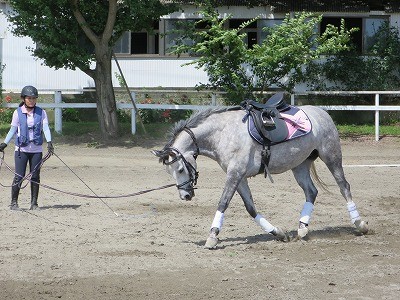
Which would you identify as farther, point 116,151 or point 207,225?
point 116,151

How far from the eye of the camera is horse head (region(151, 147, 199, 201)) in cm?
1131

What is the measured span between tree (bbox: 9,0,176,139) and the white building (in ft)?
21.8

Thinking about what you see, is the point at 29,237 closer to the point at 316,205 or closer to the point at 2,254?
the point at 2,254

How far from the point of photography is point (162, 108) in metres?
25.8

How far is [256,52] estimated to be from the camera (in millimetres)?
24656

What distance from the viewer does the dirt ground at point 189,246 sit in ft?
30.8

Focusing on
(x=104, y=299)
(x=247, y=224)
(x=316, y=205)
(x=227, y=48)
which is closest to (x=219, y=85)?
(x=227, y=48)

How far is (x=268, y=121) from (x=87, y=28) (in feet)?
43.1

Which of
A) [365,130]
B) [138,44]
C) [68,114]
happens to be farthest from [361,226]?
[138,44]

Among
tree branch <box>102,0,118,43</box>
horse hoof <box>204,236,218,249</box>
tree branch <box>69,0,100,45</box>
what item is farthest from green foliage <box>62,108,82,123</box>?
horse hoof <box>204,236,218,249</box>

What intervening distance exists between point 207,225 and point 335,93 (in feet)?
45.3

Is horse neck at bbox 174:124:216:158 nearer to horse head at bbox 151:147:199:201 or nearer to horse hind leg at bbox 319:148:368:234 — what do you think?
horse head at bbox 151:147:199:201

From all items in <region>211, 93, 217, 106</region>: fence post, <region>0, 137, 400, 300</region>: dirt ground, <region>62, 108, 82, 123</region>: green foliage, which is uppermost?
<region>211, 93, 217, 106</region>: fence post

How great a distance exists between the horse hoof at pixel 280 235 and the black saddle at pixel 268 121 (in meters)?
1.17
